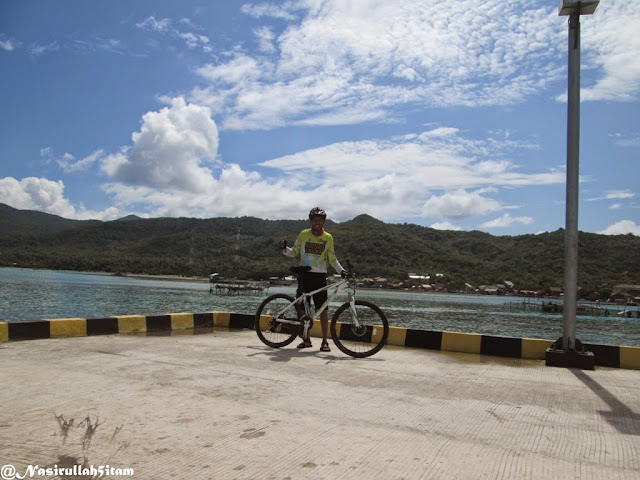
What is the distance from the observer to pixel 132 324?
7.98 meters

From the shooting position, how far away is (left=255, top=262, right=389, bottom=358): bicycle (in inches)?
255

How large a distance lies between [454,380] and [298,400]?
5.93 feet

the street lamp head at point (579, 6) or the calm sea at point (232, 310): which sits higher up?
the street lamp head at point (579, 6)

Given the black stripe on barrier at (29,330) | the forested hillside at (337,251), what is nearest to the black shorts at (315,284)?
the black stripe on barrier at (29,330)

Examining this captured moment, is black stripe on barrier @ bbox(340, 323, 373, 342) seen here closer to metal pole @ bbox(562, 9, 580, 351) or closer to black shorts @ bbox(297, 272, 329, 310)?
black shorts @ bbox(297, 272, 329, 310)

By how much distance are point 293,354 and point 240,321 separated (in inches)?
119

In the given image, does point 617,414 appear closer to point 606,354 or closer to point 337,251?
point 606,354

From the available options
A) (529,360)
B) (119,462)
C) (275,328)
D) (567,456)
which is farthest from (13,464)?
(529,360)

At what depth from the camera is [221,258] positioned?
15262 cm

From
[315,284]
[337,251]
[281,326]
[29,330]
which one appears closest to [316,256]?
[315,284]

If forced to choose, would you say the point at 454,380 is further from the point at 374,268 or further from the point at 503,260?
the point at 503,260

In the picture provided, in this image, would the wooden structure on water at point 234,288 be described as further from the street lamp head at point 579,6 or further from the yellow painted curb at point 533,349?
the street lamp head at point 579,6

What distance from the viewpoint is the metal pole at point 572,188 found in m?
6.18

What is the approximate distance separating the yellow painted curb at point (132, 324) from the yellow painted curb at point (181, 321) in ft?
1.67
